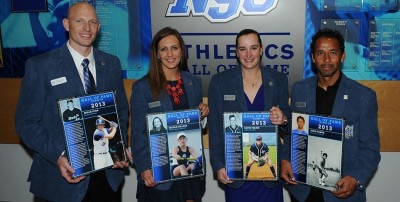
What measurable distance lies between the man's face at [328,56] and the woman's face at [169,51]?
0.98 meters

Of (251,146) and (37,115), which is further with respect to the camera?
(251,146)

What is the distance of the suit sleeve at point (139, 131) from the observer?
2877mm

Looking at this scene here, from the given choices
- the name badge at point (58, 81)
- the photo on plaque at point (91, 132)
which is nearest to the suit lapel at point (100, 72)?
the photo on plaque at point (91, 132)

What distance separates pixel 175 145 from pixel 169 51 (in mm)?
671

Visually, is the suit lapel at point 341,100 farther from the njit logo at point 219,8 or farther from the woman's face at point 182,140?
the njit logo at point 219,8

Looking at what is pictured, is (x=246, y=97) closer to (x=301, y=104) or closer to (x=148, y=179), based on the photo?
(x=301, y=104)

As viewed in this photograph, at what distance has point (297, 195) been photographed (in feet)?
9.23

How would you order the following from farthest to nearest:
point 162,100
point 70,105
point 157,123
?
point 162,100 → point 157,123 → point 70,105

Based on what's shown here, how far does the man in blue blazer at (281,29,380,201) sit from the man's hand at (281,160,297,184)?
0.02 m

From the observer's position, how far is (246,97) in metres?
2.96

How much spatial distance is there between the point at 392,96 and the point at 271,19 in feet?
4.37

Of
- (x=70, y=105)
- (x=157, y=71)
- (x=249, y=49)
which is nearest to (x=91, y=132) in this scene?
(x=70, y=105)

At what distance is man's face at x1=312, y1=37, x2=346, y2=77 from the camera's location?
2.63 metres

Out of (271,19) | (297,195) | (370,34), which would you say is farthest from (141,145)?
(370,34)
